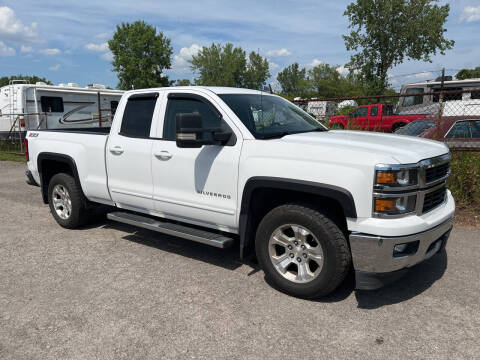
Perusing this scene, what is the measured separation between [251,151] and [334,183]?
0.88 metres

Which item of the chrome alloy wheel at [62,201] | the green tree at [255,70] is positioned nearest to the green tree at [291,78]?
the green tree at [255,70]

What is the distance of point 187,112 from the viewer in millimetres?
4426

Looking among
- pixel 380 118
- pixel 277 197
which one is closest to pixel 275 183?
pixel 277 197

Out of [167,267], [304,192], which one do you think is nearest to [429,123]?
[304,192]

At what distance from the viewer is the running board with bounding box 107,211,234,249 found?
394 cm

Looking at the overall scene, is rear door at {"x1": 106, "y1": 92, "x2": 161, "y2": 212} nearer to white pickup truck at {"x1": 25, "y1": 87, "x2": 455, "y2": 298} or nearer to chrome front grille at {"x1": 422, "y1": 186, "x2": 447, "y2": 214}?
white pickup truck at {"x1": 25, "y1": 87, "x2": 455, "y2": 298}

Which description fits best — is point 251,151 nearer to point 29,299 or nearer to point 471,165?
point 29,299

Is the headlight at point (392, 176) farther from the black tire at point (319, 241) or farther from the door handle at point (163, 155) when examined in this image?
the door handle at point (163, 155)

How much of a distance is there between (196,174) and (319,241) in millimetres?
1464

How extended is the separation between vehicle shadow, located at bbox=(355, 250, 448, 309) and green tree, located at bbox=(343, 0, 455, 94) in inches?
1266

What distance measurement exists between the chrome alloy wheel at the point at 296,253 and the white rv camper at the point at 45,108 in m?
12.5

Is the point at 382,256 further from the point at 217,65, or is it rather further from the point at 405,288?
the point at 217,65

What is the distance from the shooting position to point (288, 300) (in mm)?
3629

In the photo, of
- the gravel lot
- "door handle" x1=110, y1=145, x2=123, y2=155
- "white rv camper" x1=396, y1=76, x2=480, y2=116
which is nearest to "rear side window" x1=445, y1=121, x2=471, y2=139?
the gravel lot
